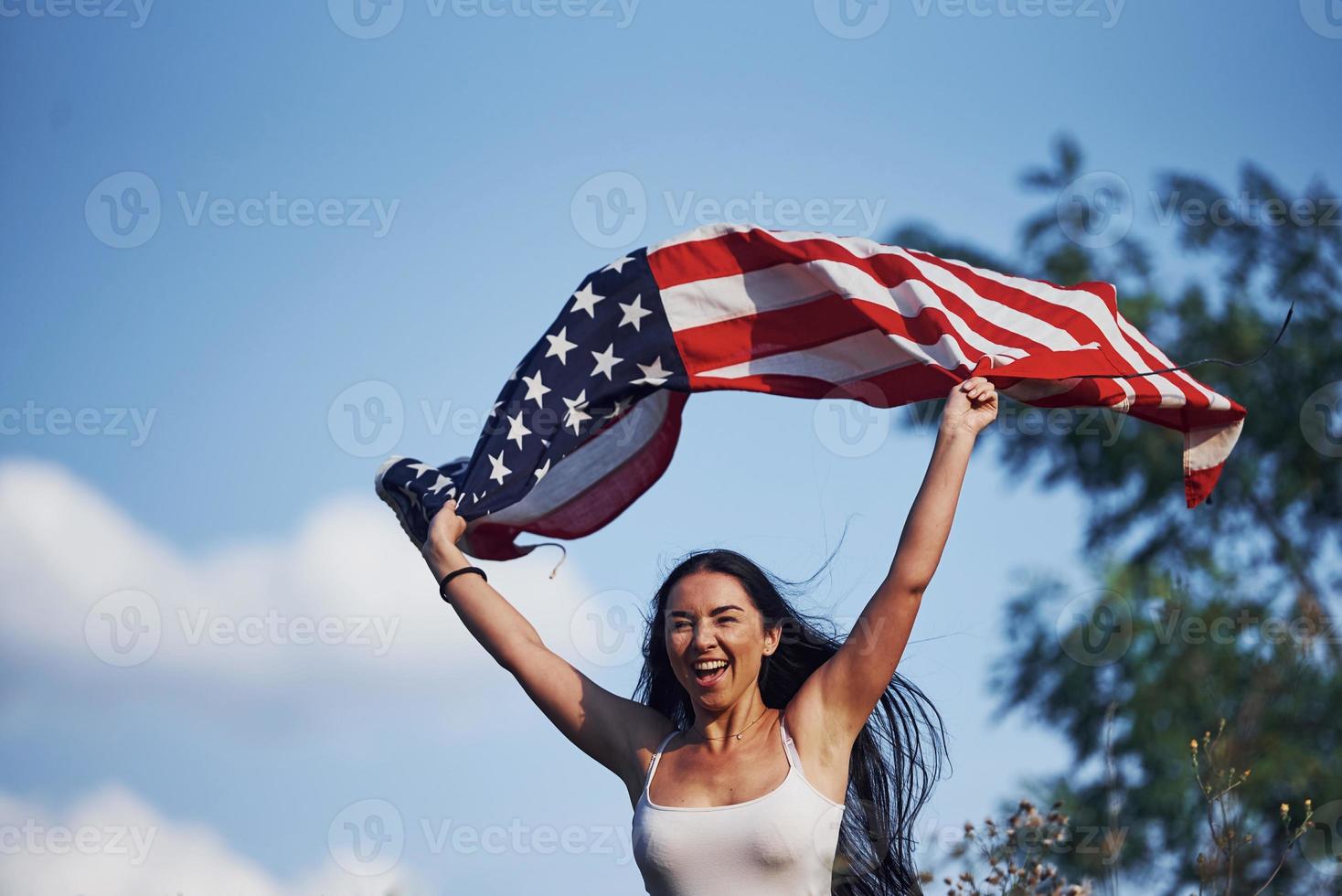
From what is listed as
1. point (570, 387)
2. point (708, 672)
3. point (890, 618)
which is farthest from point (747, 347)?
point (890, 618)

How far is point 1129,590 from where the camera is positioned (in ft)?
54.8

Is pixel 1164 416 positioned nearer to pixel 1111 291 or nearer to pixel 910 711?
pixel 1111 291

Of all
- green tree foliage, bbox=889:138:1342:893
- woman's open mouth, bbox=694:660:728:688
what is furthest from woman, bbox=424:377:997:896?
green tree foliage, bbox=889:138:1342:893

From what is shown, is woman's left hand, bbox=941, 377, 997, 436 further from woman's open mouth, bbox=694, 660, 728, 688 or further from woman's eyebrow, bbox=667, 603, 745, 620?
woman's open mouth, bbox=694, 660, 728, 688

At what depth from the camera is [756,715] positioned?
4562 mm

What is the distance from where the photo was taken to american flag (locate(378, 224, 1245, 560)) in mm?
5324

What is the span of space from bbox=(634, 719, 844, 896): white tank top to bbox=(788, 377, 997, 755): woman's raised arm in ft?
0.60

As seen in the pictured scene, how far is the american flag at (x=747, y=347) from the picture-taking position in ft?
17.5

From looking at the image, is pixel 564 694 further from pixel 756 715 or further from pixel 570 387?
pixel 570 387

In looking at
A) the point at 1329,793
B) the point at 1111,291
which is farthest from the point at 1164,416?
the point at 1329,793

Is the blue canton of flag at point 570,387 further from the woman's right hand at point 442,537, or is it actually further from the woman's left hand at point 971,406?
the woman's left hand at point 971,406

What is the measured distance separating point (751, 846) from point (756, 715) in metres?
0.52

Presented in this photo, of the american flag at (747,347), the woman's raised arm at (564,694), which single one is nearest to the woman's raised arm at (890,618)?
the woman's raised arm at (564,694)

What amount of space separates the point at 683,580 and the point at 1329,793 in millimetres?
11797
